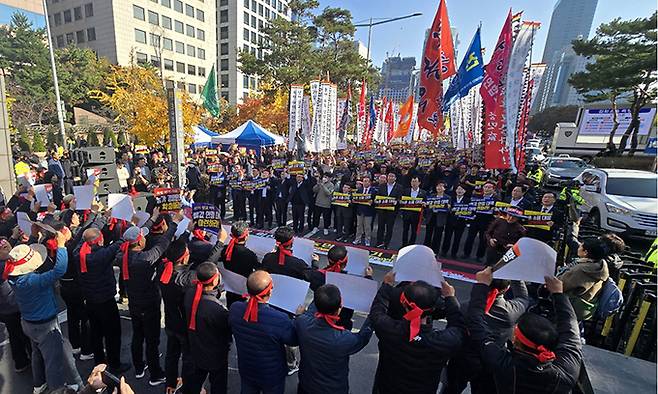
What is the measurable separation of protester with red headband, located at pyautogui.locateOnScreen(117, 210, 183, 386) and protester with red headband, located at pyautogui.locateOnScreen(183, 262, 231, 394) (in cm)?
94

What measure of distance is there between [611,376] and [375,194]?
6.24m

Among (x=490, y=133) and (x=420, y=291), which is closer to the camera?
(x=420, y=291)

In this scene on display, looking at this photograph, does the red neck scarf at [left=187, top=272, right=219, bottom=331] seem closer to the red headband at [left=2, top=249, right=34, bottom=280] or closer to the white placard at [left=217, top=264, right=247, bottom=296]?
the white placard at [left=217, top=264, right=247, bottom=296]

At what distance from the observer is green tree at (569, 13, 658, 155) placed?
21.2 meters

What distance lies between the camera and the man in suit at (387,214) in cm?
838

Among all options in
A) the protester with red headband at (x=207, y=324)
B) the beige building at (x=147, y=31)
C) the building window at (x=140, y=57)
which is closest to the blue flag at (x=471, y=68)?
the protester with red headband at (x=207, y=324)

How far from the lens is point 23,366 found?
4.03 meters

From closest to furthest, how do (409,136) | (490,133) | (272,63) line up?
(490,133) < (409,136) < (272,63)

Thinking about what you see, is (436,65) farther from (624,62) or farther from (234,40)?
(234,40)

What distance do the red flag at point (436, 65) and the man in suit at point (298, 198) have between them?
6050mm

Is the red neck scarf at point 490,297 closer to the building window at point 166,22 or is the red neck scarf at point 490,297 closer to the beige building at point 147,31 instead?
the beige building at point 147,31

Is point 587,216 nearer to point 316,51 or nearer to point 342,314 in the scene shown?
point 342,314

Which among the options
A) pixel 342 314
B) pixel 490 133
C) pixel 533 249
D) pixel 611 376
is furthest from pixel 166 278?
pixel 490 133

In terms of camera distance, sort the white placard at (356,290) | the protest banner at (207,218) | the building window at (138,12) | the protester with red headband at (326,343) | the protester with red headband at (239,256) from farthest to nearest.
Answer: the building window at (138,12) < the protest banner at (207,218) < the protester with red headband at (239,256) < the white placard at (356,290) < the protester with red headband at (326,343)
